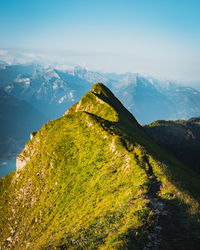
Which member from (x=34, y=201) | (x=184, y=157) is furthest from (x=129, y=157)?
(x=184, y=157)

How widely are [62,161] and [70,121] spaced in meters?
13.0

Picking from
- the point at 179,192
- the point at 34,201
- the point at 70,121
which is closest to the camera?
the point at 179,192

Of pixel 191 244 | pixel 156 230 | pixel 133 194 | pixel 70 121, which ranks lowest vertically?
pixel 191 244

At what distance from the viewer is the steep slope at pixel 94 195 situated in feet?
52.2

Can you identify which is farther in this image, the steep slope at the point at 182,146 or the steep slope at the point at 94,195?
the steep slope at the point at 182,146

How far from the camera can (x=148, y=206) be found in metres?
18.1

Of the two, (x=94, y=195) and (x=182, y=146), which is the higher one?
(x=182, y=146)

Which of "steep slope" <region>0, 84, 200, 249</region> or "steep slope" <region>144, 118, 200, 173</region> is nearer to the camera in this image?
"steep slope" <region>0, 84, 200, 249</region>

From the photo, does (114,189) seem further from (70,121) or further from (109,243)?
(70,121)

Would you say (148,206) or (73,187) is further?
(73,187)

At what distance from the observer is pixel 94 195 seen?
26172mm

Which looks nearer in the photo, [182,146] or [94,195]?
[94,195]

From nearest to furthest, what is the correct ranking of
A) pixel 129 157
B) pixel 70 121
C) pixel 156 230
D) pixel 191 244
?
pixel 191 244 < pixel 156 230 < pixel 129 157 < pixel 70 121

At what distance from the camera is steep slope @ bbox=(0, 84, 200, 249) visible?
52.2 feet
